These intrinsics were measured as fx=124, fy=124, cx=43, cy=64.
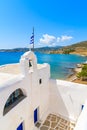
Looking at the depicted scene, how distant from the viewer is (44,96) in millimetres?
11789

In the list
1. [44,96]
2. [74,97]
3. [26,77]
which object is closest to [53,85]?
[44,96]

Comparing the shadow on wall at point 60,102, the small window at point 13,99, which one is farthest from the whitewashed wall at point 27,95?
the shadow on wall at point 60,102

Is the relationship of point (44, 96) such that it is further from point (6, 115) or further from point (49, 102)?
point (6, 115)

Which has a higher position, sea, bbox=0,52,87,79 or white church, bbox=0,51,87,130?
white church, bbox=0,51,87,130

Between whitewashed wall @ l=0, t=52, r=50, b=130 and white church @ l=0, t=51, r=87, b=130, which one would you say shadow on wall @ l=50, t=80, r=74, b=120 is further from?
whitewashed wall @ l=0, t=52, r=50, b=130

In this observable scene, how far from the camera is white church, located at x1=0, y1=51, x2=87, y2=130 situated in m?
7.62

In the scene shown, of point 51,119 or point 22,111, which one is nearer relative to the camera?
point 22,111

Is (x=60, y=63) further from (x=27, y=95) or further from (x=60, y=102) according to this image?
(x=27, y=95)

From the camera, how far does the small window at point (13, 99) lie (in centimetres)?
743

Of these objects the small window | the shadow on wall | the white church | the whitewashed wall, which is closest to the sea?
the shadow on wall

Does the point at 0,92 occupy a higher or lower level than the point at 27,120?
higher

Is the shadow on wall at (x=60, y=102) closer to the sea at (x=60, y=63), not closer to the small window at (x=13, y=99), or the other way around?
the small window at (x=13, y=99)

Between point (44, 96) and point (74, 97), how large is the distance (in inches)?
109

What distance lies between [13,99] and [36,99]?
9.36 ft
